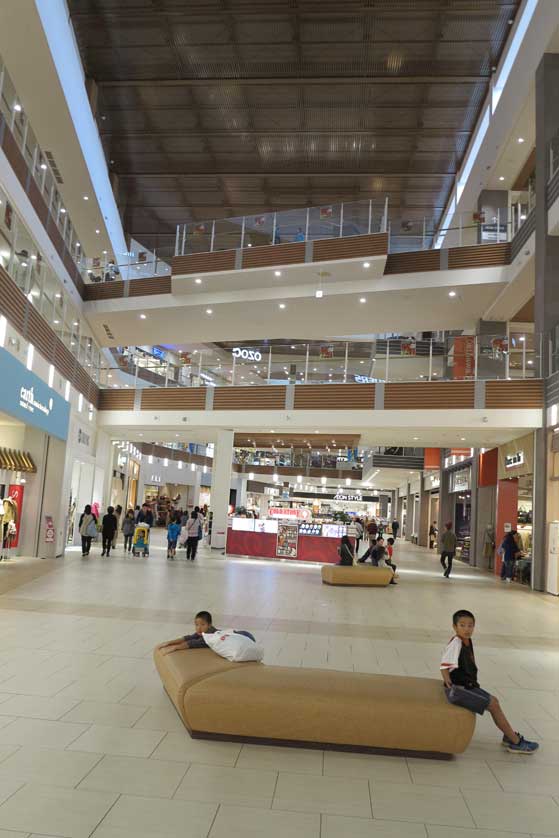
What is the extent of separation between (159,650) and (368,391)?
16.0 m

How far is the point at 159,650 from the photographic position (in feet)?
19.3

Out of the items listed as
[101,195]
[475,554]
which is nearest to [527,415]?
[475,554]

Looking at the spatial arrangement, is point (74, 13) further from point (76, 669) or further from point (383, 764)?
point (383, 764)

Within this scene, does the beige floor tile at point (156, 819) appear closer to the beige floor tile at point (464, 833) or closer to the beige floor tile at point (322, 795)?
the beige floor tile at point (322, 795)

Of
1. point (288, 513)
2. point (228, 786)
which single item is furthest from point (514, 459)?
point (228, 786)

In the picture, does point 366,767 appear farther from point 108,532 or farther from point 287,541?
point 287,541

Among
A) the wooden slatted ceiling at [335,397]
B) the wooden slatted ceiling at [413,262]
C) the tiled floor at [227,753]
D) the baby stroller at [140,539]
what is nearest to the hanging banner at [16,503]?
the baby stroller at [140,539]

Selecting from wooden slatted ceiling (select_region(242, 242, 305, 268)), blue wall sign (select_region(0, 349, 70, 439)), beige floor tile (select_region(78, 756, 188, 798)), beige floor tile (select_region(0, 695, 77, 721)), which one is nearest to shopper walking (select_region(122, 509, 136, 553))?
blue wall sign (select_region(0, 349, 70, 439))

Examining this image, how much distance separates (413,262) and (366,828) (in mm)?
19169

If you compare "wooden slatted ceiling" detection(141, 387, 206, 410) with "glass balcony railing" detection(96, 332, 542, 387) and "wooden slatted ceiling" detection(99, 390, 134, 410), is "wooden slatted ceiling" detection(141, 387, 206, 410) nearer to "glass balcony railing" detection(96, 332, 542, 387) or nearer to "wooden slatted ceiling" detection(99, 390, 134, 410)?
"glass balcony railing" detection(96, 332, 542, 387)

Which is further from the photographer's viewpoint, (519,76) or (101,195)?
(101,195)

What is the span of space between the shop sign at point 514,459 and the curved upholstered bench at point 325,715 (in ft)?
50.5

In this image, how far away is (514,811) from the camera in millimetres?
3873

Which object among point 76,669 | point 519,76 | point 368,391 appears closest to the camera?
point 76,669
